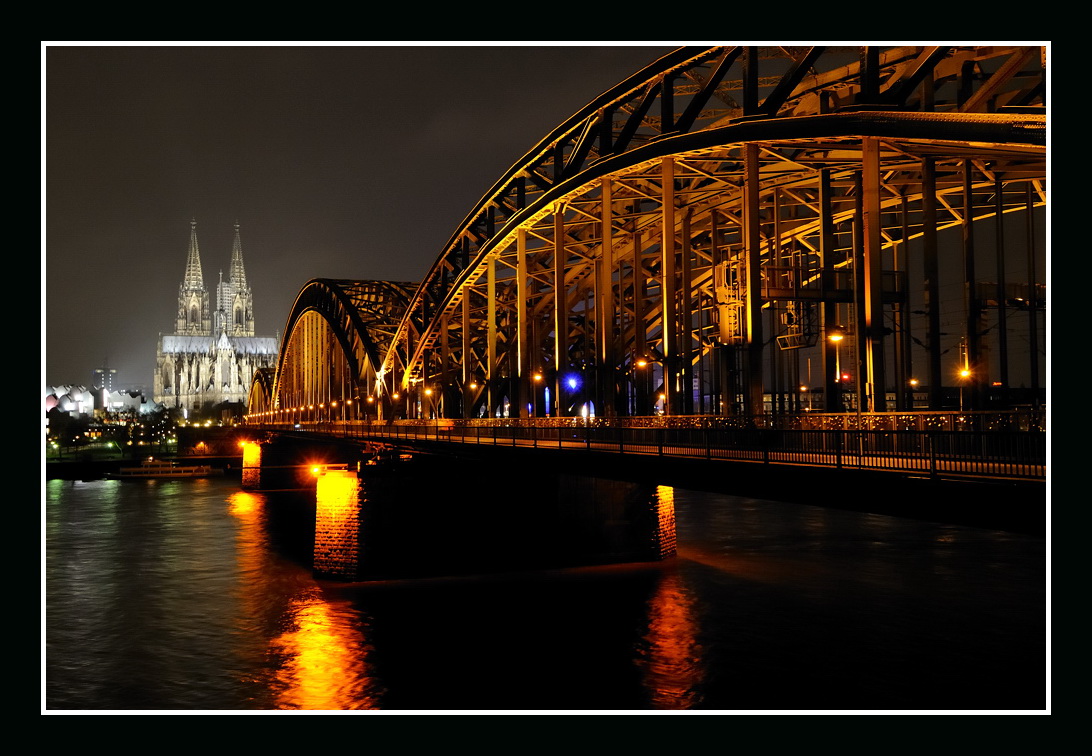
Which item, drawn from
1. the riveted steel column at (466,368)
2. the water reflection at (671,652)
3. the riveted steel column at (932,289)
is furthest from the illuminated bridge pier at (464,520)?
the riveted steel column at (932,289)

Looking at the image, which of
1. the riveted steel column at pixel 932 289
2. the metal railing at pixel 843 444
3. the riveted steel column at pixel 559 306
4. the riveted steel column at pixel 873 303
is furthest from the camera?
the riveted steel column at pixel 559 306

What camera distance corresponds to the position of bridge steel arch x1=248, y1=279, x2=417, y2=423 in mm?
92688

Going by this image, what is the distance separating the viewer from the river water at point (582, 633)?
25.2 metres

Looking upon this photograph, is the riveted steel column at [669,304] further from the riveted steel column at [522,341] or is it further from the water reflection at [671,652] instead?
the riveted steel column at [522,341]

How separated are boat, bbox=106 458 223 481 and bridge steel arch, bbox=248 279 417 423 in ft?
36.8

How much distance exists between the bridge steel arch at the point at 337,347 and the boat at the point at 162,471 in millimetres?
11231

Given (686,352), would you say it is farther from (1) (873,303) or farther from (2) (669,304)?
(1) (873,303)

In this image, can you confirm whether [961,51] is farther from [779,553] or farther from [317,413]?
[317,413]

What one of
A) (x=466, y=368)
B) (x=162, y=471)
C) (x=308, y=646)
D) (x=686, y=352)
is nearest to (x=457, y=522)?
(x=308, y=646)

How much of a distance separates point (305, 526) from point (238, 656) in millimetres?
33793

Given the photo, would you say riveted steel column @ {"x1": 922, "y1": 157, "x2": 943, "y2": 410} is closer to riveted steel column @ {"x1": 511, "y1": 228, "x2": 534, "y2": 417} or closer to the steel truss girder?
the steel truss girder
